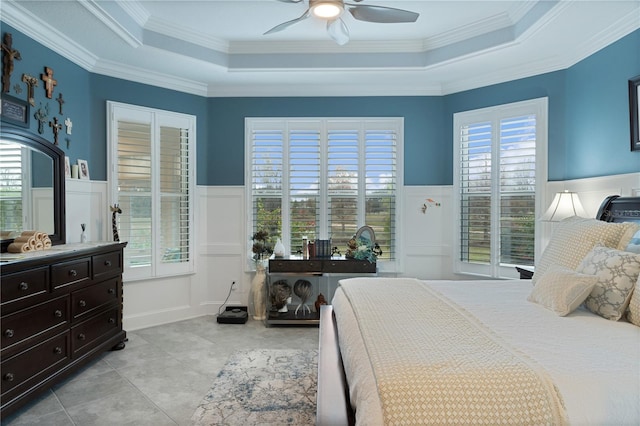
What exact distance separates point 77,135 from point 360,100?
321 cm

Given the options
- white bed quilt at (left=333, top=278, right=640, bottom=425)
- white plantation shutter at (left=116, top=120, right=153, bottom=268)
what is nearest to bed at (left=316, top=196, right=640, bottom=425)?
white bed quilt at (left=333, top=278, right=640, bottom=425)

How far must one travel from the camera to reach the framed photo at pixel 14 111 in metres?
2.94

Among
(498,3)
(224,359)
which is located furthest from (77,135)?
(498,3)

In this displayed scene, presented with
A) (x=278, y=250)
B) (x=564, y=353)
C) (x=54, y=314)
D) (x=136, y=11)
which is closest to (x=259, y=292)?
(x=278, y=250)

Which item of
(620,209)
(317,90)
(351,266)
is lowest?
(351,266)

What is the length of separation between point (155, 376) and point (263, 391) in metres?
0.98

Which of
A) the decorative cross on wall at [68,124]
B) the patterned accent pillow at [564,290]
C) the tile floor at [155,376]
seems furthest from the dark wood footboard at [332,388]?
the decorative cross on wall at [68,124]

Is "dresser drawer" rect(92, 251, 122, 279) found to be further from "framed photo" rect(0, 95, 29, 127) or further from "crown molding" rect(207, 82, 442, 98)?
"crown molding" rect(207, 82, 442, 98)

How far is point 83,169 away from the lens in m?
3.95

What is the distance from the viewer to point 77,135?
154 inches

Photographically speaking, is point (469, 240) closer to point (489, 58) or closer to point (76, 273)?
point (489, 58)

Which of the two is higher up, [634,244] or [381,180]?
[381,180]

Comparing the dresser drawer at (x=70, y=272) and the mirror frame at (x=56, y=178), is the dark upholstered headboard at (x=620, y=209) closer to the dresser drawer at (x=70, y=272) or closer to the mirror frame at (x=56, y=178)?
the dresser drawer at (x=70, y=272)

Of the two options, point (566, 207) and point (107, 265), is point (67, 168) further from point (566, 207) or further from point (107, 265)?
point (566, 207)
